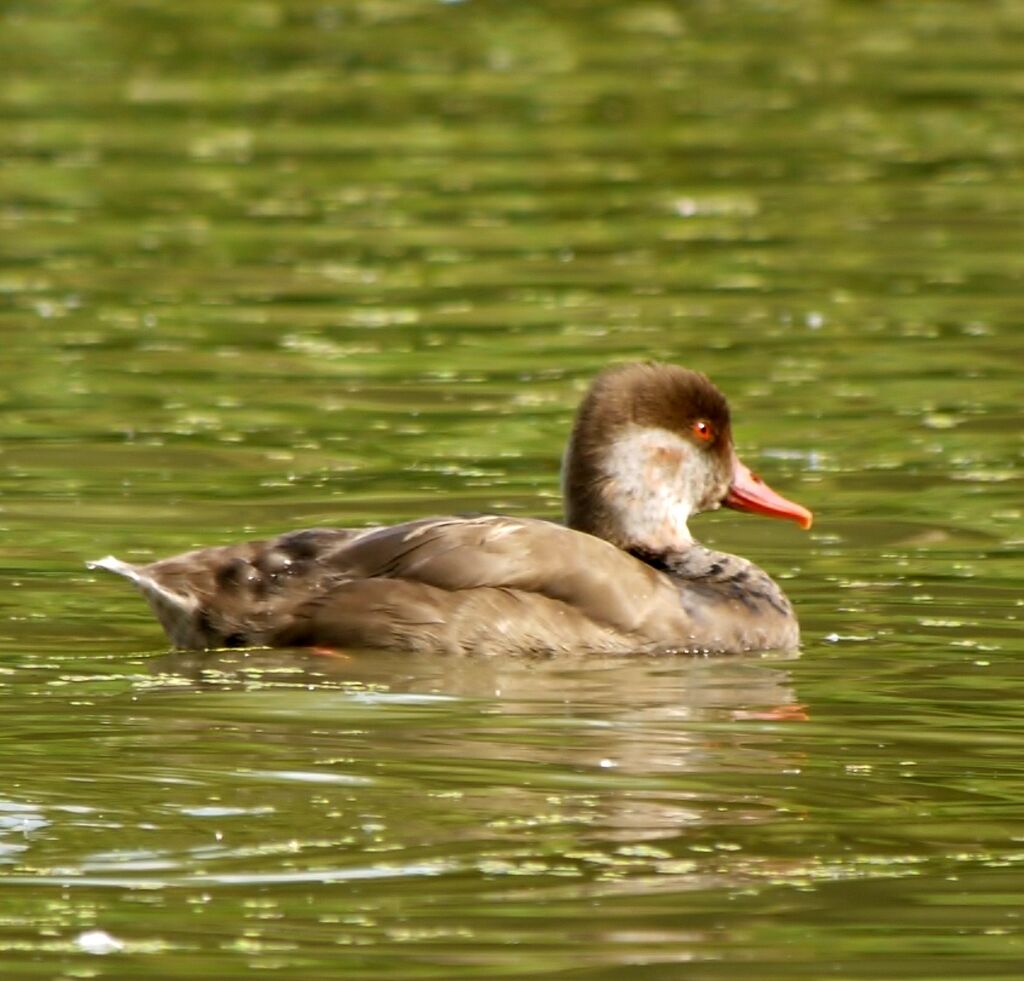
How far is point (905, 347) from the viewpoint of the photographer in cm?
1494

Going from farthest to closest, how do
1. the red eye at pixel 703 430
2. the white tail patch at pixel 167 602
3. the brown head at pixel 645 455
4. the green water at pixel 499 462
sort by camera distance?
1. the red eye at pixel 703 430
2. the brown head at pixel 645 455
3. the white tail patch at pixel 167 602
4. the green water at pixel 499 462

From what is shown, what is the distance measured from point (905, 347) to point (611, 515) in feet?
16.3

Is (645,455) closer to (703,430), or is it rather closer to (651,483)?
(651,483)

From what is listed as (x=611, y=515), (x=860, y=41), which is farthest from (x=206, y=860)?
(x=860, y=41)

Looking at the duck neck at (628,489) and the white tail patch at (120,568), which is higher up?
the duck neck at (628,489)

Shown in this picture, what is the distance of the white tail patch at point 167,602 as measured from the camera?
9.45m

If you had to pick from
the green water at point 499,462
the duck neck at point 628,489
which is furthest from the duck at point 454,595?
the duck neck at point 628,489

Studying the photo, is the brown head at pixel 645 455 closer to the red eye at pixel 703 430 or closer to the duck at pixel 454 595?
the red eye at pixel 703 430

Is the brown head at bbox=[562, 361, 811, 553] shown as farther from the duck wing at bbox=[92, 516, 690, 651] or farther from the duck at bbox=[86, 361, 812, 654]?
the duck wing at bbox=[92, 516, 690, 651]

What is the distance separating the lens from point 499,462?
488 inches

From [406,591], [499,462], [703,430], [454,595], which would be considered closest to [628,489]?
[703,430]

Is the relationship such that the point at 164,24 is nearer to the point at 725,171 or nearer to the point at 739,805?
the point at 725,171

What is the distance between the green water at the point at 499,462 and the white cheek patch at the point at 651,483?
0.59m

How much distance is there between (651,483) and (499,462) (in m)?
2.14
